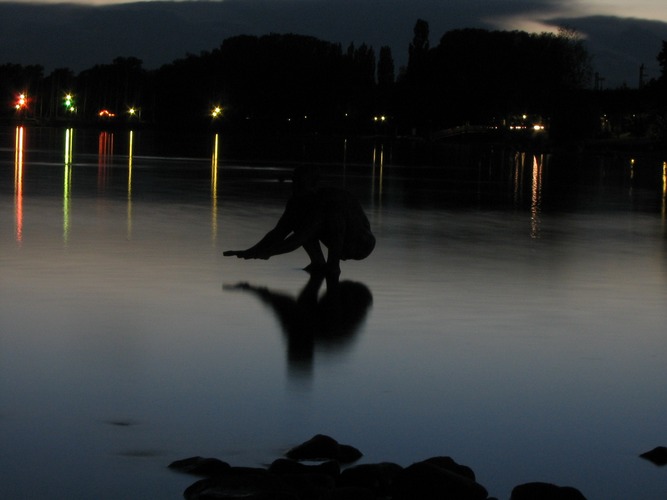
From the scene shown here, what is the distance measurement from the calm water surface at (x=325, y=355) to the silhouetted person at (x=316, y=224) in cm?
28

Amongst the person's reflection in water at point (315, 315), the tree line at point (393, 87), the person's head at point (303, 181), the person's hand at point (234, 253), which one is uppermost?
the tree line at point (393, 87)

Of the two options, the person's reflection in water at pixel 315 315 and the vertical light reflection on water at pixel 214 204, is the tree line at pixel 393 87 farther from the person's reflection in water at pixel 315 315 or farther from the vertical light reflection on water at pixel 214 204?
Answer: the person's reflection in water at pixel 315 315

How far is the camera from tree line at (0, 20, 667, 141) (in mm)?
123438

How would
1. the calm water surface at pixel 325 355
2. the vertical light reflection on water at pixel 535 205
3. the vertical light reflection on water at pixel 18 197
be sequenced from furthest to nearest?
1. the vertical light reflection on water at pixel 535 205
2. the vertical light reflection on water at pixel 18 197
3. the calm water surface at pixel 325 355

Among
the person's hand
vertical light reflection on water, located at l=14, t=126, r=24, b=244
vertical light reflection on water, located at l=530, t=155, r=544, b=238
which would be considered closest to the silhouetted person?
the person's hand

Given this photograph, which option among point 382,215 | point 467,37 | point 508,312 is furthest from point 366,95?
point 508,312

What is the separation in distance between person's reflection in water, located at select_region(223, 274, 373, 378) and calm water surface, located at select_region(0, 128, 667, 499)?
0.03 metres

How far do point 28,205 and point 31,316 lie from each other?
11.8 m

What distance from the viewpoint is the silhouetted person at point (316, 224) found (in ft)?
43.2

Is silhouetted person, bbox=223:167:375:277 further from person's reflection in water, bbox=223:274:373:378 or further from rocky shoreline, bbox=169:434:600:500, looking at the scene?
rocky shoreline, bbox=169:434:600:500

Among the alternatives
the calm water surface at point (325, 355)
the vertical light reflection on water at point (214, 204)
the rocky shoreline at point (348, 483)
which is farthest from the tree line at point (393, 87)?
the rocky shoreline at point (348, 483)

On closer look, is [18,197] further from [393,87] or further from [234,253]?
[393,87]

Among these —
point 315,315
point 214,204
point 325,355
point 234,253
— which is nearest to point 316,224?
point 234,253

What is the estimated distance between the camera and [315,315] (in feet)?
35.5
